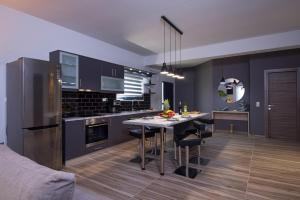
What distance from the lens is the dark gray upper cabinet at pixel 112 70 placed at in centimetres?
442

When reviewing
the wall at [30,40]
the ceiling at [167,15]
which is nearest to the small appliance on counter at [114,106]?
the wall at [30,40]

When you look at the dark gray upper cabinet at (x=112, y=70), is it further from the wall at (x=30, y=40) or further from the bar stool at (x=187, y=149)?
the bar stool at (x=187, y=149)

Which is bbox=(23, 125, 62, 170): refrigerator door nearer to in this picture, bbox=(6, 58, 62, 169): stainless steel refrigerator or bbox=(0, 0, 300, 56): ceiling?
bbox=(6, 58, 62, 169): stainless steel refrigerator

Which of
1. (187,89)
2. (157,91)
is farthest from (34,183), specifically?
(187,89)

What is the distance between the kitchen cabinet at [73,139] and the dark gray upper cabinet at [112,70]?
144 cm

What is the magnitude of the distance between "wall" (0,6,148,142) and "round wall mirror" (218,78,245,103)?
4.62 m

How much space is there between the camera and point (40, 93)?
2.79 metres

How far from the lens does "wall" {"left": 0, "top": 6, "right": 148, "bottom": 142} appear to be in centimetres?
302

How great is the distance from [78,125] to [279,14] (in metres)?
4.39

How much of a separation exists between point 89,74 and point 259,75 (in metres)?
5.12

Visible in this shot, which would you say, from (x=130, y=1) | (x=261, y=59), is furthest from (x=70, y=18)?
(x=261, y=59)

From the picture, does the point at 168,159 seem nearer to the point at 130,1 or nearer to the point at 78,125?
the point at 78,125

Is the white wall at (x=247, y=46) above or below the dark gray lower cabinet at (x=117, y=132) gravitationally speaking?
above

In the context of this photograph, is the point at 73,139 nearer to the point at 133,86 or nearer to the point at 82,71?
the point at 82,71
